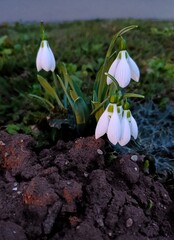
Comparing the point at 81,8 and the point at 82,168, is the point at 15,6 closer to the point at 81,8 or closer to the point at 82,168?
the point at 81,8

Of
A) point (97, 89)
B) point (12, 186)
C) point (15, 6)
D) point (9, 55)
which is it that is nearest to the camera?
point (12, 186)

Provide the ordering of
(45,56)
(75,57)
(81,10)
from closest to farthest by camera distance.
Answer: (45,56), (75,57), (81,10)

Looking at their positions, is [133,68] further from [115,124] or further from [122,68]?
[115,124]

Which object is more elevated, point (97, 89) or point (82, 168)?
point (97, 89)

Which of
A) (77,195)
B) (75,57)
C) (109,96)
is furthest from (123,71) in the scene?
(75,57)

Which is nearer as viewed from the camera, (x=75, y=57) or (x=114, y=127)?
(x=114, y=127)

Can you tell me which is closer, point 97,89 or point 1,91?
point 97,89

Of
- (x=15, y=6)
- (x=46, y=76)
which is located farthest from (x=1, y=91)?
(x=15, y=6)
